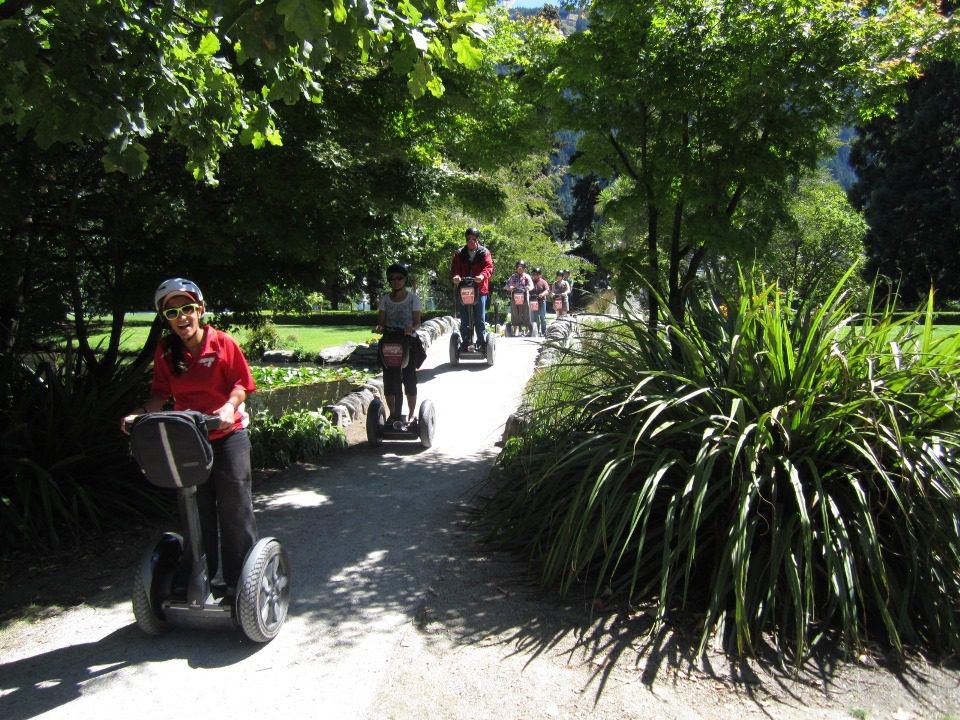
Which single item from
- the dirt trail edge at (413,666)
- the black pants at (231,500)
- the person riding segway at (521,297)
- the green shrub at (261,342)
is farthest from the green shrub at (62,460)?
the person riding segway at (521,297)

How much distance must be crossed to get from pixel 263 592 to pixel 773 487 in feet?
8.47

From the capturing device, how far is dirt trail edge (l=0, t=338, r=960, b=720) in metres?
3.65

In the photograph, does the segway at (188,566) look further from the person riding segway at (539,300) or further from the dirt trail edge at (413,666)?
the person riding segway at (539,300)

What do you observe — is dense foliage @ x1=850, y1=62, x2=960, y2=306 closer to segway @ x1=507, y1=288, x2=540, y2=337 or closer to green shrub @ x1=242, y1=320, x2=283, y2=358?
segway @ x1=507, y1=288, x2=540, y2=337

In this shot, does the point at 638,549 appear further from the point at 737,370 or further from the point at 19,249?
the point at 19,249

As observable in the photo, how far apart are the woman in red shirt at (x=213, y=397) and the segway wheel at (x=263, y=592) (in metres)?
0.14

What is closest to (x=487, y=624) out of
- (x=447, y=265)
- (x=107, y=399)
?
(x=107, y=399)

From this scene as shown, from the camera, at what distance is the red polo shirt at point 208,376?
421 centimetres

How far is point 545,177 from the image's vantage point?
83.5ft

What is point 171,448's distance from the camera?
3.73m

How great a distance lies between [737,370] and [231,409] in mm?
2865

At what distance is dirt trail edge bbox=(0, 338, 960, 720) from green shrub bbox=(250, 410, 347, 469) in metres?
2.33

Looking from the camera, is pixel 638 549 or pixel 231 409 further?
pixel 638 549

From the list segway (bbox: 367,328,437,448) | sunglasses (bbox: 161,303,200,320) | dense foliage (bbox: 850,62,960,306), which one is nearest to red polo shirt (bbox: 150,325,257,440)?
sunglasses (bbox: 161,303,200,320)
